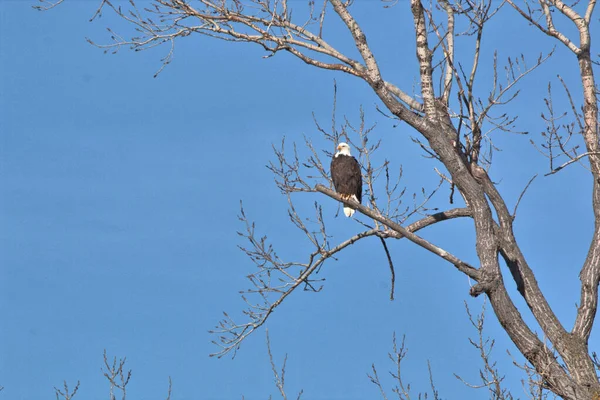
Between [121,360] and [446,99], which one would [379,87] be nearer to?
[446,99]

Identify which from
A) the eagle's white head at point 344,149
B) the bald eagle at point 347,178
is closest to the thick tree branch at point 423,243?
the bald eagle at point 347,178

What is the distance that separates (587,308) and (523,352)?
847mm

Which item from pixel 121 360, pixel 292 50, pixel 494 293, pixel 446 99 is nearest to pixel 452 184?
pixel 446 99

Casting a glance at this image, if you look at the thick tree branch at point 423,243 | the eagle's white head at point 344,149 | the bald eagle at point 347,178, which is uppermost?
the eagle's white head at point 344,149

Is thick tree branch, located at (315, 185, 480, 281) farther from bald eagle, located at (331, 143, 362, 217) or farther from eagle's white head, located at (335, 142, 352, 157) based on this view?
eagle's white head, located at (335, 142, 352, 157)

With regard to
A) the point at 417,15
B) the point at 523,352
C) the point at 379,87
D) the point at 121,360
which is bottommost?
the point at 523,352

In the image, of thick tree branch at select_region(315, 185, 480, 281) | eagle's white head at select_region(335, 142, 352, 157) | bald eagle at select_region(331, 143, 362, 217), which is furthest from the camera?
eagle's white head at select_region(335, 142, 352, 157)

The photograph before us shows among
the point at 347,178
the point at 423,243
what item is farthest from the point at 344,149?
the point at 423,243

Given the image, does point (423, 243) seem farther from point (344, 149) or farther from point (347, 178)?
point (344, 149)

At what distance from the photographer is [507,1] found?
876 cm

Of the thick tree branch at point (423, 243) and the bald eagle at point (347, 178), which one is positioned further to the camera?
the bald eagle at point (347, 178)

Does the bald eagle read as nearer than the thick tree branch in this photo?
No

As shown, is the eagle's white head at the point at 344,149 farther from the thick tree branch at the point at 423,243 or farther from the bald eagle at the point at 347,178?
the thick tree branch at the point at 423,243

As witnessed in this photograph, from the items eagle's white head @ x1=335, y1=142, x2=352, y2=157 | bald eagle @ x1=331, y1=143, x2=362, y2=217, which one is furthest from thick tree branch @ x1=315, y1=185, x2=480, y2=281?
eagle's white head @ x1=335, y1=142, x2=352, y2=157
